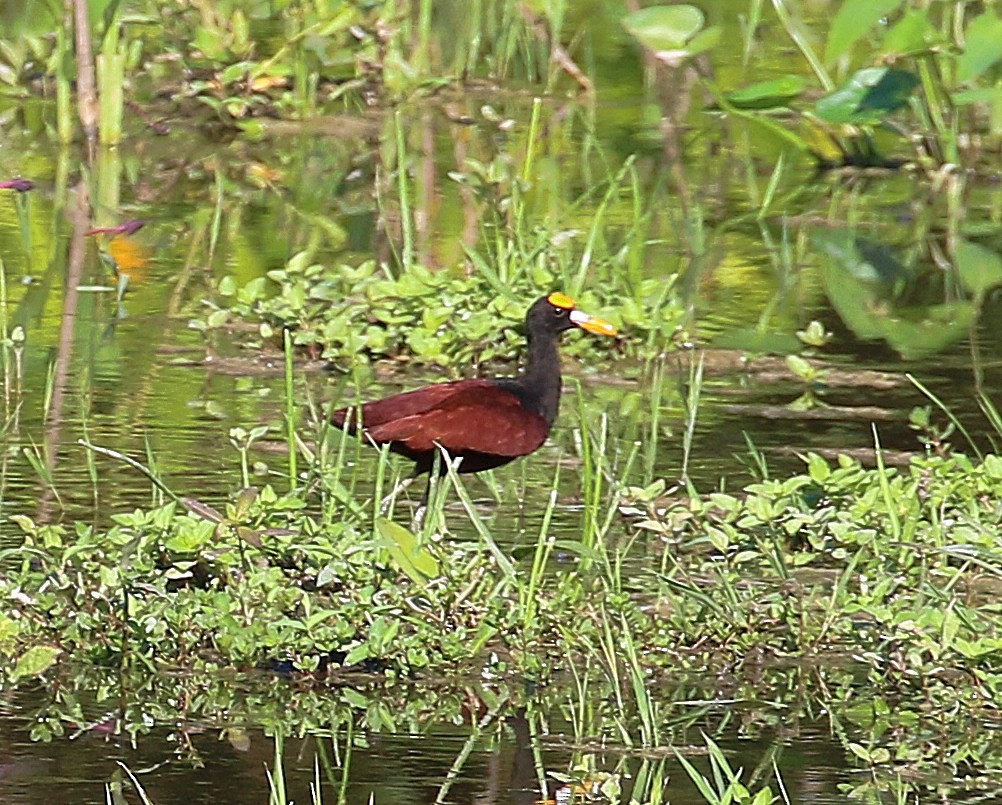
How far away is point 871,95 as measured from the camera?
11.5 metres

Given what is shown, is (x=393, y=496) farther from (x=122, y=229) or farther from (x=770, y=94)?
(x=770, y=94)

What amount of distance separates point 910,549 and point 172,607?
66.7 inches

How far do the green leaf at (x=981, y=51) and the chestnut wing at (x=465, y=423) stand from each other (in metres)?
4.59

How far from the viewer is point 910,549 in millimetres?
5840

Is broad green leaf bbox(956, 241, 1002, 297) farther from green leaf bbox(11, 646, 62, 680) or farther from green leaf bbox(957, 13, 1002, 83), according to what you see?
green leaf bbox(11, 646, 62, 680)

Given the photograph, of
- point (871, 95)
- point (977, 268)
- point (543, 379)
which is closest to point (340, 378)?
point (543, 379)

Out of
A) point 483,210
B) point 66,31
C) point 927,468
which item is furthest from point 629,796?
point 66,31

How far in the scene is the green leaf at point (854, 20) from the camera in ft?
35.6

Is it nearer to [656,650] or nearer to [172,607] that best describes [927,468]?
[656,650]

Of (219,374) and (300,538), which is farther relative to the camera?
(219,374)

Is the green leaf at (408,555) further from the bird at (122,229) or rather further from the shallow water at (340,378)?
the bird at (122,229)

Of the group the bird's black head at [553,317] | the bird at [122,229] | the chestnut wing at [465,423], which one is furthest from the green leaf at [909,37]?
the chestnut wing at [465,423]

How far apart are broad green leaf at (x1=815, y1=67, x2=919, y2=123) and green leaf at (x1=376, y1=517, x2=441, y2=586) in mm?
6475

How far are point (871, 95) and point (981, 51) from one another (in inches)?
32.3
